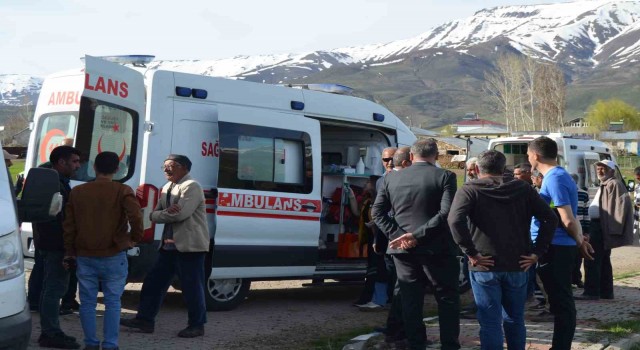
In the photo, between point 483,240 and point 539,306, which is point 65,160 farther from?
point 539,306

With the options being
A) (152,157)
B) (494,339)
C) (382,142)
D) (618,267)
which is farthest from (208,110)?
(618,267)

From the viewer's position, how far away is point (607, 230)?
10961 millimetres

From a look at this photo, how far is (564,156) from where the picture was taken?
698 inches

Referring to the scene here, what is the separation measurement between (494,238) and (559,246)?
1.03 metres

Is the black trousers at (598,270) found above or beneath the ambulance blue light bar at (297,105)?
beneath

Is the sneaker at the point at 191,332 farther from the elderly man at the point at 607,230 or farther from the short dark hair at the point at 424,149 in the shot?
the elderly man at the point at 607,230

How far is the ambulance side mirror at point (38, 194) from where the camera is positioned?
18.4ft

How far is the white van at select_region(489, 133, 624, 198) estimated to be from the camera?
58.3 ft

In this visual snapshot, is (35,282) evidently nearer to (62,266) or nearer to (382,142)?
(62,266)

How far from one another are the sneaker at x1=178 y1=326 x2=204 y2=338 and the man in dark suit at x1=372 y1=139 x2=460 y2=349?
1.92m

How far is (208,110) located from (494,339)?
396cm

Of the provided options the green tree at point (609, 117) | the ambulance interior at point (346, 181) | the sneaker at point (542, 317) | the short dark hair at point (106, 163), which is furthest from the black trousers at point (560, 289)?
the green tree at point (609, 117)

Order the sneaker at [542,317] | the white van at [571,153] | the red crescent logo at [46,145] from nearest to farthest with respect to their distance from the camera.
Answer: the red crescent logo at [46,145]
the sneaker at [542,317]
the white van at [571,153]

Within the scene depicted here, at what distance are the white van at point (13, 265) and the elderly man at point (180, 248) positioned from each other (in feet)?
7.73
